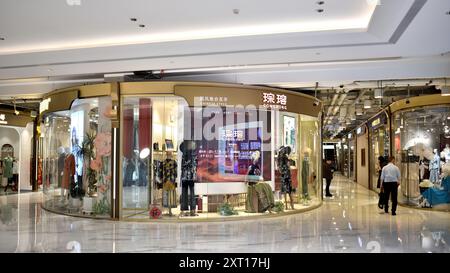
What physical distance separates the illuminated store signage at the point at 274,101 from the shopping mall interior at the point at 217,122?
0.12ft

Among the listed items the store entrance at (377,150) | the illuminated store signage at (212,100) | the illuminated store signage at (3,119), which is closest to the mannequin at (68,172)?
the illuminated store signage at (212,100)

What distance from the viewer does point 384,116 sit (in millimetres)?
13141

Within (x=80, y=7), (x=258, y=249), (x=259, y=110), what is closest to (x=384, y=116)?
(x=259, y=110)

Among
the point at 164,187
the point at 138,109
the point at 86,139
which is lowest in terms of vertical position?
the point at 164,187

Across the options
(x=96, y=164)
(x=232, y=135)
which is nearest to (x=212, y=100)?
(x=232, y=135)

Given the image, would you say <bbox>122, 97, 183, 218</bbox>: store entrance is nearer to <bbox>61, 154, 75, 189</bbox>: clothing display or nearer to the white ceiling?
the white ceiling

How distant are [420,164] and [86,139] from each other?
27.4 feet

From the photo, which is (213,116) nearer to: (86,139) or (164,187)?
(164,187)

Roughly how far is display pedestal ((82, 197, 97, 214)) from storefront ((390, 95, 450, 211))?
8.03 metres

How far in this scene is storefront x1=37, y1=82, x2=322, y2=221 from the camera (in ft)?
28.2

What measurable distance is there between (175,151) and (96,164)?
1813mm

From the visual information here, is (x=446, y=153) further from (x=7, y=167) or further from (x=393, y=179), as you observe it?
(x=7, y=167)

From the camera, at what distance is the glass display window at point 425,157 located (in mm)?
10109

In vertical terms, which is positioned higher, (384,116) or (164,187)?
(384,116)
